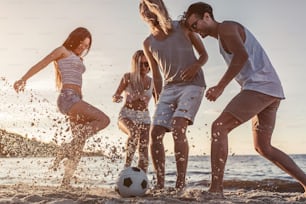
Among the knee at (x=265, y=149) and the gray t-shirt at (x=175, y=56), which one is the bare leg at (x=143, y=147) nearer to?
the gray t-shirt at (x=175, y=56)

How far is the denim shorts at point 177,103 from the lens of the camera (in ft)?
20.9

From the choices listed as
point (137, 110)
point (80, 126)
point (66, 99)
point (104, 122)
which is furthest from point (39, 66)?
point (137, 110)

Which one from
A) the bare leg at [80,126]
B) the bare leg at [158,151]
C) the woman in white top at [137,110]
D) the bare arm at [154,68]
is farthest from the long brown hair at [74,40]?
the bare leg at [158,151]

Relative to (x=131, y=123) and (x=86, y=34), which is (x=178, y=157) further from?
(x=86, y=34)

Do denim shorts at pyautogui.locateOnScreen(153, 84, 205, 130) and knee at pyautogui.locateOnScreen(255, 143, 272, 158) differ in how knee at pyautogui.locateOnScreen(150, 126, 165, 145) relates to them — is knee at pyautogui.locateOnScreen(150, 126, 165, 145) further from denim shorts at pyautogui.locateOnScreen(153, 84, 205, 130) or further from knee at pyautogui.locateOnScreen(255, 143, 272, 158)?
knee at pyautogui.locateOnScreen(255, 143, 272, 158)

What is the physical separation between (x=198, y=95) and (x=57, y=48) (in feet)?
7.50

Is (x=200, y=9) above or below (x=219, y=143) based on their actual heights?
above

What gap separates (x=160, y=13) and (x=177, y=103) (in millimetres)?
1154

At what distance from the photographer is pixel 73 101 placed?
727 centimetres

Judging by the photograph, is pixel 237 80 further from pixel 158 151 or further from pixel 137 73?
pixel 137 73

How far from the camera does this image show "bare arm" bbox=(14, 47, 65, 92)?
7082 millimetres

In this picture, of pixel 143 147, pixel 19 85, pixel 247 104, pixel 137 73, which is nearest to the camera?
pixel 247 104

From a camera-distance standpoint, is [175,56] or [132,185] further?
[175,56]

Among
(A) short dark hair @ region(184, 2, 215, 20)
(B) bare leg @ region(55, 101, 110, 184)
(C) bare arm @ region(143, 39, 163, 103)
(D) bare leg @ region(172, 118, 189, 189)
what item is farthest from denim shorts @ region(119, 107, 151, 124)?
(A) short dark hair @ region(184, 2, 215, 20)
